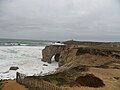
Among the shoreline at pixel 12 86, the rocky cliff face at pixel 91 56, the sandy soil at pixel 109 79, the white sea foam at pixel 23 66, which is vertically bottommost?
the white sea foam at pixel 23 66

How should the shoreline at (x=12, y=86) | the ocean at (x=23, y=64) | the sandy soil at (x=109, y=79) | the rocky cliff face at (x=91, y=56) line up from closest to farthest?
the sandy soil at (x=109, y=79) → the shoreline at (x=12, y=86) → the rocky cliff face at (x=91, y=56) → the ocean at (x=23, y=64)

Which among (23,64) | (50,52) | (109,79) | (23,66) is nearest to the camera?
(109,79)

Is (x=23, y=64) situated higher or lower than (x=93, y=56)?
lower

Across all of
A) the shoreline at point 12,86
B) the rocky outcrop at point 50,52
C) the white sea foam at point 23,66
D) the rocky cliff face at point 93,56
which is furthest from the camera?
the rocky outcrop at point 50,52

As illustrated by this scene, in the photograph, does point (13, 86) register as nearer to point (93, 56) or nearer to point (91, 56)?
point (91, 56)

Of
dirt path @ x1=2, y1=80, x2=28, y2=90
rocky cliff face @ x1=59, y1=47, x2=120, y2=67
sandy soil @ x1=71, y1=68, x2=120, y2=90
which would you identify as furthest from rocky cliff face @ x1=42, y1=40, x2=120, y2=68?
dirt path @ x1=2, y1=80, x2=28, y2=90

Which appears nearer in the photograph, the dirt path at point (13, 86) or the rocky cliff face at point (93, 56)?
the dirt path at point (13, 86)

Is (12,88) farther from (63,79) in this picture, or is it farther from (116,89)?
(116,89)

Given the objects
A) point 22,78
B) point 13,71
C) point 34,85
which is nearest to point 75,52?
point 13,71

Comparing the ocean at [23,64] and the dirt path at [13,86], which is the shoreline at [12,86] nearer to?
the dirt path at [13,86]

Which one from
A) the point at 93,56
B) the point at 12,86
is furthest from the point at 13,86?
the point at 93,56

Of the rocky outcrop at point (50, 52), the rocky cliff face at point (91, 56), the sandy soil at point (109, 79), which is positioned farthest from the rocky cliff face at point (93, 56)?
the rocky outcrop at point (50, 52)

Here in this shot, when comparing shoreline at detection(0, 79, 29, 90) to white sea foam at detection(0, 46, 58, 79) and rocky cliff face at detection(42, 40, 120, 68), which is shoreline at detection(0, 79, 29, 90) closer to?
white sea foam at detection(0, 46, 58, 79)

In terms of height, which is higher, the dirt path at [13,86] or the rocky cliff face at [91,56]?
the rocky cliff face at [91,56]
